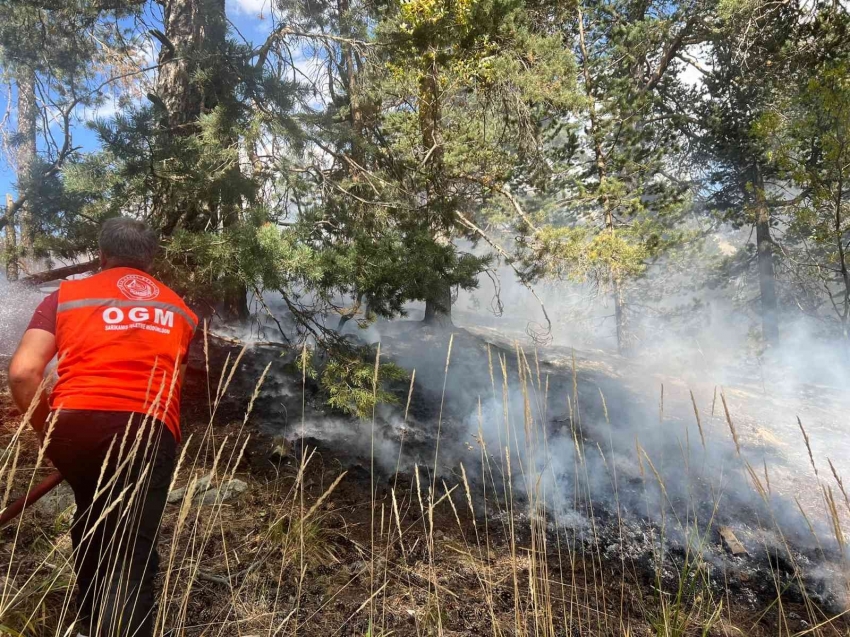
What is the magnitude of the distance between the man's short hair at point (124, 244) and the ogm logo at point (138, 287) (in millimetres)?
112

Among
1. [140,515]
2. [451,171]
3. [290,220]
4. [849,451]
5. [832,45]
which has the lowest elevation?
[849,451]

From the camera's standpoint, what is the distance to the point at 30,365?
2.06m

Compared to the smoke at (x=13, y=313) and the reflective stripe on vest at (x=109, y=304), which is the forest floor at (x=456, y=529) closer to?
the reflective stripe on vest at (x=109, y=304)

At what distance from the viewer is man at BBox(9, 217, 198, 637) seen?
2021 mm

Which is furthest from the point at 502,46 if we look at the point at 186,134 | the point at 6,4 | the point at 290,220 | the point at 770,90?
the point at 770,90

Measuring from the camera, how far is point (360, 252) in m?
4.44

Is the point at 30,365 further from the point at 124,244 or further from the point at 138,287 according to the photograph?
the point at 124,244

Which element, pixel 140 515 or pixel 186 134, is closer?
pixel 140 515

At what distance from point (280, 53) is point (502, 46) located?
2.61 meters

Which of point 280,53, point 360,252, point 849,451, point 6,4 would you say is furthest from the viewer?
point 849,451

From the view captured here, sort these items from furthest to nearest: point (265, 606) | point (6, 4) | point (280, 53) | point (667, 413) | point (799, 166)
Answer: point (799, 166) → point (667, 413) → point (280, 53) → point (6, 4) → point (265, 606)

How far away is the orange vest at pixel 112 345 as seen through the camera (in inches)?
82.6

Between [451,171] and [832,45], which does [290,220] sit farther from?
[832,45]

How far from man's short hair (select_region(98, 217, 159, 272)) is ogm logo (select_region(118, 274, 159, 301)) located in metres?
0.11
